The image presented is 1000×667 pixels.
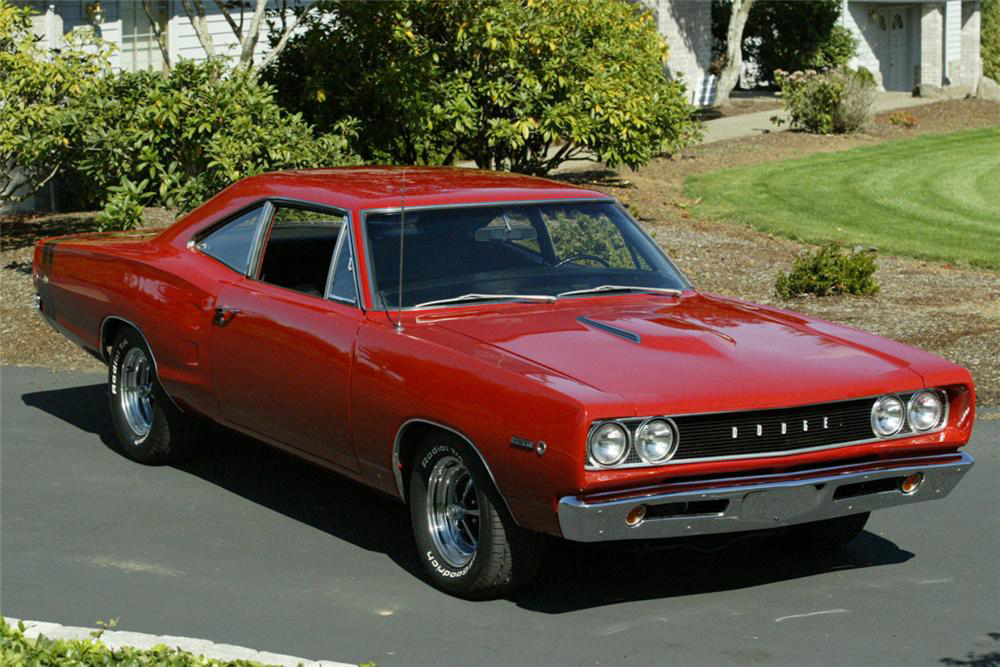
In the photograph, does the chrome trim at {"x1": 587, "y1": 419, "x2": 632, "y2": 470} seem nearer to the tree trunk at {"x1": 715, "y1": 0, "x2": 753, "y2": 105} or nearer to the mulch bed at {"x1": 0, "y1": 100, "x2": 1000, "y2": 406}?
the mulch bed at {"x1": 0, "y1": 100, "x2": 1000, "y2": 406}

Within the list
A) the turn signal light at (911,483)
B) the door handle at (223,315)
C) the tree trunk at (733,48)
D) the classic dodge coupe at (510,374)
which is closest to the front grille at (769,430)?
the classic dodge coupe at (510,374)

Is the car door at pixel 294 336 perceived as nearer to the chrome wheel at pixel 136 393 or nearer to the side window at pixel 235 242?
the side window at pixel 235 242

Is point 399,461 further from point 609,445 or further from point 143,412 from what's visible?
point 143,412

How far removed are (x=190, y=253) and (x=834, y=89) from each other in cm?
2195

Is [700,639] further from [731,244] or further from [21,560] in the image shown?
[731,244]

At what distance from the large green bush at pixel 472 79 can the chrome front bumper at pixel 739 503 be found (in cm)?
1087

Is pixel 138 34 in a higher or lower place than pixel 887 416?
higher

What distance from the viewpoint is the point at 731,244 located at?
54.1 ft

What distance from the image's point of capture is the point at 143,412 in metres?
8.29

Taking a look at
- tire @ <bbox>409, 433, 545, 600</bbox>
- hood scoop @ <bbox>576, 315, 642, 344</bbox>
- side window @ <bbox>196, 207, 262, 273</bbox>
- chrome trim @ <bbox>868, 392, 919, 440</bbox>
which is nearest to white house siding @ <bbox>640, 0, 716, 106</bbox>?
side window @ <bbox>196, 207, 262, 273</bbox>

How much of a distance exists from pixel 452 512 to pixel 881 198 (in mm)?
16216

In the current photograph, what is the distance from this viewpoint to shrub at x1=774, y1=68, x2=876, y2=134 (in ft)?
91.6

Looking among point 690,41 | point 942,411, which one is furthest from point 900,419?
point 690,41

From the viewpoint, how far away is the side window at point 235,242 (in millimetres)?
7512
